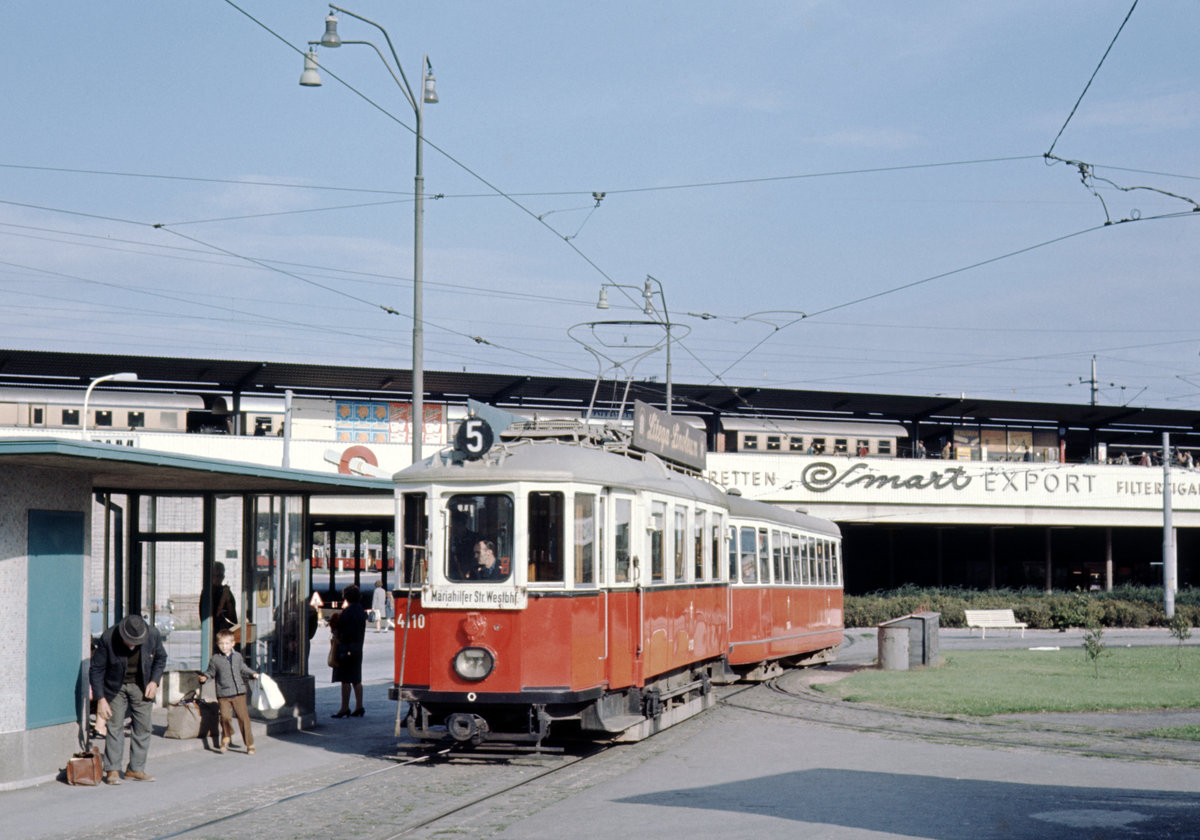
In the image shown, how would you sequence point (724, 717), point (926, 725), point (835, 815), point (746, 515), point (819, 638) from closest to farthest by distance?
point (835, 815) < point (926, 725) < point (724, 717) < point (746, 515) < point (819, 638)

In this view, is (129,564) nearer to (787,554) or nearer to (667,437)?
(667,437)

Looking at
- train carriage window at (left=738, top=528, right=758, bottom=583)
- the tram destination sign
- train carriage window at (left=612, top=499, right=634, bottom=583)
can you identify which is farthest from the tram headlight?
train carriage window at (left=738, top=528, right=758, bottom=583)

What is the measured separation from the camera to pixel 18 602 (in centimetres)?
1209

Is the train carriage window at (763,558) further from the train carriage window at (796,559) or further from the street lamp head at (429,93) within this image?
the street lamp head at (429,93)

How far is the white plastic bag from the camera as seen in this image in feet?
52.0

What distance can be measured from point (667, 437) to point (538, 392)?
116 feet

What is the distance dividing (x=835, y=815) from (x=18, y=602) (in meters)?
7.18

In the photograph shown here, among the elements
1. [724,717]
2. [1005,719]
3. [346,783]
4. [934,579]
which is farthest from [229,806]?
[934,579]

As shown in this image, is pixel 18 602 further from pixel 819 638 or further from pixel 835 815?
pixel 819 638

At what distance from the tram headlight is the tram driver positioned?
69 cm

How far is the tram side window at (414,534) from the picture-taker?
44.4ft

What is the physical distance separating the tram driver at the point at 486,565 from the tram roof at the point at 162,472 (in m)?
2.19

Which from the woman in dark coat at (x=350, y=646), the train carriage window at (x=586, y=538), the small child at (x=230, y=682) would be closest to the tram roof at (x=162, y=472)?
the small child at (x=230, y=682)

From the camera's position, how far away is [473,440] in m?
13.7
